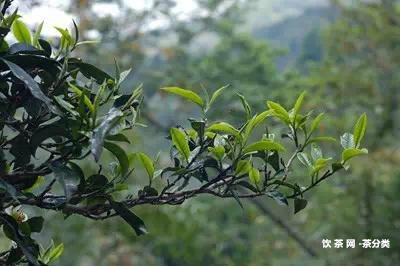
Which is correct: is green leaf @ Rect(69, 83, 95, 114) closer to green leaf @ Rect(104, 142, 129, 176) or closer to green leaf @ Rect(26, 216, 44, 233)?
green leaf @ Rect(104, 142, 129, 176)

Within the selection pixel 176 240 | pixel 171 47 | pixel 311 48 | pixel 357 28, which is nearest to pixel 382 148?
pixel 357 28

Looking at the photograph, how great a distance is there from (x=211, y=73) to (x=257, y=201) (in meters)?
1.34

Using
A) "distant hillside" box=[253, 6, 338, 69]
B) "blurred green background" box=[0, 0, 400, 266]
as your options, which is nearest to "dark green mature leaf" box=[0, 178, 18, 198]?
"blurred green background" box=[0, 0, 400, 266]

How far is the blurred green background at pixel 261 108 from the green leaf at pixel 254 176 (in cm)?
261

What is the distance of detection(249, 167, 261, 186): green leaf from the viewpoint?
651 millimetres

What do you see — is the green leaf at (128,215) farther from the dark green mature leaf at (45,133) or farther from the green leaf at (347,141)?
the green leaf at (347,141)

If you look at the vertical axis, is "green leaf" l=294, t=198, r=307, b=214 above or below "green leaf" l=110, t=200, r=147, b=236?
below

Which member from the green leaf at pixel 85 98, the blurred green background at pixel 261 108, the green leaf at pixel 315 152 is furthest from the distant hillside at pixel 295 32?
the green leaf at pixel 85 98

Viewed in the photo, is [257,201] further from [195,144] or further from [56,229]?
[195,144]

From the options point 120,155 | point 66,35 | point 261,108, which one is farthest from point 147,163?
point 261,108

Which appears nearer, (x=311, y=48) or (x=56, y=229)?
(x=56, y=229)

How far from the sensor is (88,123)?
1.92 ft

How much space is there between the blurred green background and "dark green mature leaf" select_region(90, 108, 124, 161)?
267cm

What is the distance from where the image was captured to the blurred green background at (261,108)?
372cm
